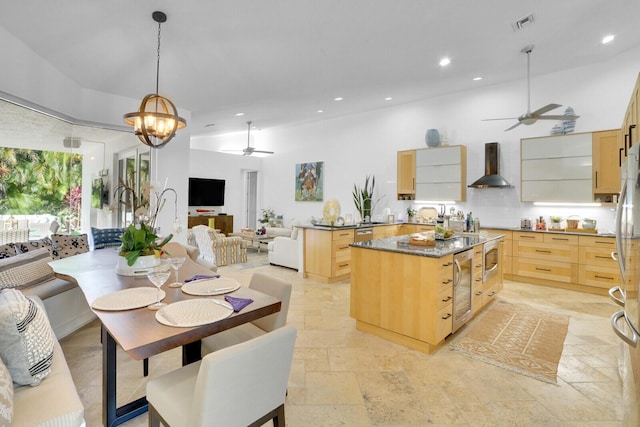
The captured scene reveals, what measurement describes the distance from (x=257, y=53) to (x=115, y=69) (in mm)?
1951

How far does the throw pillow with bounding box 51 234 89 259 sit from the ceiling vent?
574cm

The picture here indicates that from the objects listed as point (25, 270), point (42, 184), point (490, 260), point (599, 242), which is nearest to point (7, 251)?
point (25, 270)

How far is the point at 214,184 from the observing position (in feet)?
30.5

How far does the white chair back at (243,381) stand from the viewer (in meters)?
1.08

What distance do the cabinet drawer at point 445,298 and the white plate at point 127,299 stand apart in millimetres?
2112

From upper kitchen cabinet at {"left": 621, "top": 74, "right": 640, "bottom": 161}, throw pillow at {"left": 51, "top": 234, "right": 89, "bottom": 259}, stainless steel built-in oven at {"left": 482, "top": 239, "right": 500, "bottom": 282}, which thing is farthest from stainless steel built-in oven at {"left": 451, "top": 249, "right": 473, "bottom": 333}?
throw pillow at {"left": 51, "top": 234, "right": 89, "bottom": 259}

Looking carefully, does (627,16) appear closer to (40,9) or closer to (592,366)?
(592,366)

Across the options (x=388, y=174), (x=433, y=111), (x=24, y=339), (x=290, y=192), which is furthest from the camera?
(x=290, y=192)

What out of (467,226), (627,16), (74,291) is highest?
(627,16)

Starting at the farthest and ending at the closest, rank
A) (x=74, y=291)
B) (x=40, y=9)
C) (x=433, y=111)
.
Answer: (x=433, y=111), (x=74, y=291), (x=40, y=9)

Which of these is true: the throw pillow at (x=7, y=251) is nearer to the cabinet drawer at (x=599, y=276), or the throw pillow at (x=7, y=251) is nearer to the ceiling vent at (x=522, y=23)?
the ceiling vent at (x=522, y=23)

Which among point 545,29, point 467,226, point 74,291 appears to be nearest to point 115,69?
point 74,291

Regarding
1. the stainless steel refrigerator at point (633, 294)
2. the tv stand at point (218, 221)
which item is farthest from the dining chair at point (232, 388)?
the tv stand at point (218, 221)

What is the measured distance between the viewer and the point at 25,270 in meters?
2.62
